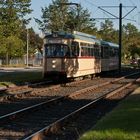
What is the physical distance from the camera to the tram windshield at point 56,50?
3534cm

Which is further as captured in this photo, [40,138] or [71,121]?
[71,121]

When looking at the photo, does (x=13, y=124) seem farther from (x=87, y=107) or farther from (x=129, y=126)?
(x=87, y=107)

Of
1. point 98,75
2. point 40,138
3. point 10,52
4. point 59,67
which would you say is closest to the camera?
point 40,138

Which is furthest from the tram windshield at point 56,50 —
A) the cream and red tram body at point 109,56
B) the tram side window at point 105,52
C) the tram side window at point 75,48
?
the tram side window at point 105,52

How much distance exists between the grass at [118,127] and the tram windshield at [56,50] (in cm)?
1729

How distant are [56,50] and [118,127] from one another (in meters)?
21.7

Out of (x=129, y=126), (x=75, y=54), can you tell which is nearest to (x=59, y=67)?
(x=75, y=54)

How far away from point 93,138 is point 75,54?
24181 millimetres

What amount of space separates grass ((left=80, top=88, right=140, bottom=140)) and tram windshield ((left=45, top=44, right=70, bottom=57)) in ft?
56.7

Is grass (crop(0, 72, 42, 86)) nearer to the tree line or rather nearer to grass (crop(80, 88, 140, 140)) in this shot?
grass (crop(80, 88, 140, 140))

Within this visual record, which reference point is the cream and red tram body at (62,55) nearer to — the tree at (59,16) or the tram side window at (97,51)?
the tram side window at (97,51)

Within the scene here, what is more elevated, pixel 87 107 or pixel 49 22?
pixel 49 22

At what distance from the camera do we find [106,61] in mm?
51562

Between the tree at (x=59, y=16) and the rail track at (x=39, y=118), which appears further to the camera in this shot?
the tree at (x=59, y=16)
